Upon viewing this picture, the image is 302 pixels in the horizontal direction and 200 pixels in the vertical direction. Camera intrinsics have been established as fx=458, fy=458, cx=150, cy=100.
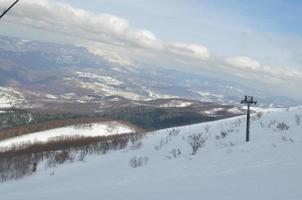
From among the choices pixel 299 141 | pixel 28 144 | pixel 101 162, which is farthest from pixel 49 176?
pixel 28 144

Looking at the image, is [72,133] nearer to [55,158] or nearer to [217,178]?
[55,158]

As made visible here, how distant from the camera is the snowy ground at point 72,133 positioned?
113662 mm

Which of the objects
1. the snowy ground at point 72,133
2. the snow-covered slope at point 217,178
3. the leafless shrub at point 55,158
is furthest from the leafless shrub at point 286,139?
the snowy ground at point 72,133

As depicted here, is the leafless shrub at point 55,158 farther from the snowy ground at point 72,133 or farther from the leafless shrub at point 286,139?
the snowy ground at point 72,133

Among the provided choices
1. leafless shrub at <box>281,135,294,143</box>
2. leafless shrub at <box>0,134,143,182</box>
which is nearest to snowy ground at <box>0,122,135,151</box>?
leafless shrub at <box>0,134,143,182</box>

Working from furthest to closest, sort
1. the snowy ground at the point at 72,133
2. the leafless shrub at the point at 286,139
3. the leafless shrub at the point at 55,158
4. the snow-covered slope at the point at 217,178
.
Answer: the snowy ground at the point at 72,133 < the leafless shrub at the point at 55,158 < the leafless shrub at the point at 286,139 < the snow-covered slope at the point at 217,178

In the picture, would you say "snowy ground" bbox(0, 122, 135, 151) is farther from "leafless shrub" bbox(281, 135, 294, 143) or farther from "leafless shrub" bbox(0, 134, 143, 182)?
"leafless shrub" bbox(281, 135, 294, 143)

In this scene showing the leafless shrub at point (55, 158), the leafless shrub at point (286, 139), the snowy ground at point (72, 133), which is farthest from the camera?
the snowy ground at point (72, 133)

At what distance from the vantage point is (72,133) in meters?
122

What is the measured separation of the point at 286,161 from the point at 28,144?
328 ft

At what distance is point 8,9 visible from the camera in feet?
35.6

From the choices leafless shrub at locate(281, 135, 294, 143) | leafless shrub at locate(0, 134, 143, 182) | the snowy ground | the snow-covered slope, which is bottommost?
the snowy ground

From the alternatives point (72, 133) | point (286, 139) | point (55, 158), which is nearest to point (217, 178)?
point (286, 139)

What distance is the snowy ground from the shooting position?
114 metres
